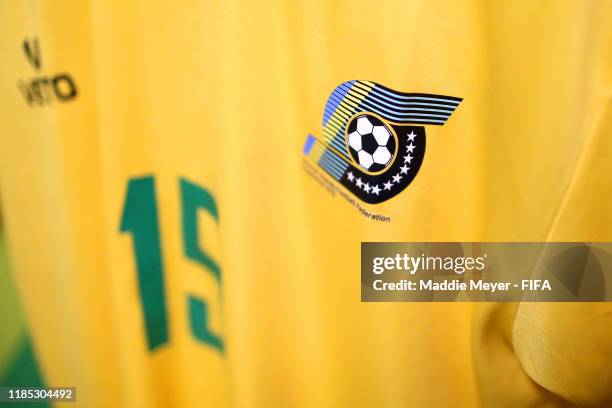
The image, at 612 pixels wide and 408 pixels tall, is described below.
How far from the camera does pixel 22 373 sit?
665mm

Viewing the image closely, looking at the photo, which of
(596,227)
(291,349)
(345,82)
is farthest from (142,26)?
(596,227)

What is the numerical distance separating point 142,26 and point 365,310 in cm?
46

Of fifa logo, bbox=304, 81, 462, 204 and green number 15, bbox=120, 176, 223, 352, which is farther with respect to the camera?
green number 15, bbox=120, 176, 223, 352

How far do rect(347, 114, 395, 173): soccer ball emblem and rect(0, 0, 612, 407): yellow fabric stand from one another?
0.05 m

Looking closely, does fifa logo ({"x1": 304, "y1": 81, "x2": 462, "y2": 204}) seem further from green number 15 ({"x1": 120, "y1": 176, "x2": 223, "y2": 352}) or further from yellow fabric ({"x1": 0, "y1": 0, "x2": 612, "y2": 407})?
green number 15 ({"x1": 120, "y1": 176, "x2": 223, "y2": 352})

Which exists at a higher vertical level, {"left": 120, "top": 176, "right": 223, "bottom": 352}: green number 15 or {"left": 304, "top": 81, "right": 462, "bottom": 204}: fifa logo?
{"left": 304, "top": 81, "right": 462, "bottom": 204}: fifa logo

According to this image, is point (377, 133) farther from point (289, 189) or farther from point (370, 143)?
point (289, 189)

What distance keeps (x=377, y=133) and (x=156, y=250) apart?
1.14 feet

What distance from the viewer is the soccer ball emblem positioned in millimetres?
520

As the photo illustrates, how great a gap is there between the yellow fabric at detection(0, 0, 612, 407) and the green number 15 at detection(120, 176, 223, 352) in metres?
0.01

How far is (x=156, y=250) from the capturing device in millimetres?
646

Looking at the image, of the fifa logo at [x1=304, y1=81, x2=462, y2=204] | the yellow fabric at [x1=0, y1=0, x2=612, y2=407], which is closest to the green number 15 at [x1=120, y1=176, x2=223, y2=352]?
the yellow fabric at [x1=0, y1=0, x2=612, y2=407]

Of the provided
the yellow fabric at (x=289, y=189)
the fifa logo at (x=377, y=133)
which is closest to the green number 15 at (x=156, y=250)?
the yellow fabric at (x=289, y=189)

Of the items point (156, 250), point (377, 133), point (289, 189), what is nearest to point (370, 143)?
point (377, 133)
